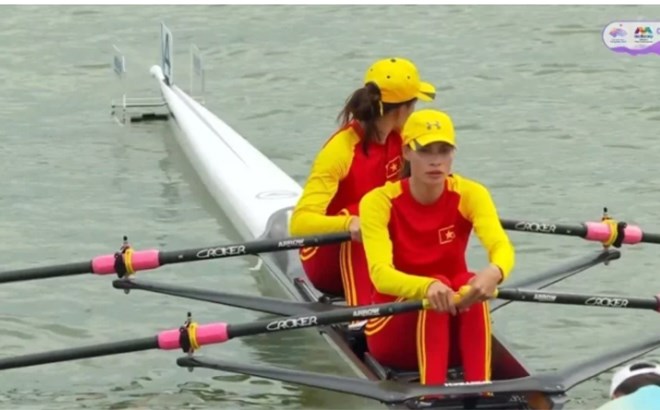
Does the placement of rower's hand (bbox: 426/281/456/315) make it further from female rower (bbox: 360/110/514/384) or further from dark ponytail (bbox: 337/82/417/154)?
dark ponytail (bbox: 337/82/417/154)

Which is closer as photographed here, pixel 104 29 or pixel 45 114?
pixel 45 114

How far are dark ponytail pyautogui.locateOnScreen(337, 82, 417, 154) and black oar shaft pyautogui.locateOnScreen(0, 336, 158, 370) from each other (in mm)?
1119

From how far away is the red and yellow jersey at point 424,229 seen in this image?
15.2 ft

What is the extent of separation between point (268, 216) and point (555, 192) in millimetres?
2064

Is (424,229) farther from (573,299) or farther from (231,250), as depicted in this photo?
(231,250)

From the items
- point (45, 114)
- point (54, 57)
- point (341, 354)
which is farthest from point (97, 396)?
point (54, 57)

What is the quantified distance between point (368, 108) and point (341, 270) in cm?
63

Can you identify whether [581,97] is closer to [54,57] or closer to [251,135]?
[251,135]

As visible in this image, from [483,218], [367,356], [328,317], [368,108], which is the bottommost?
[367,356]

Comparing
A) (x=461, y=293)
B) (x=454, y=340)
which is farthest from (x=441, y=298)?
(x=454, y=340)

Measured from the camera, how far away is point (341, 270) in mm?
5387

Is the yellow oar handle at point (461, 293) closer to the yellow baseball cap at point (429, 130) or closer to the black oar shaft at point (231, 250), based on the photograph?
the yellow baseball cap at point (429, 130)

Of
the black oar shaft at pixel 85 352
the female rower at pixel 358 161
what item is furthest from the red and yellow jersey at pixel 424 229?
the black oar shaft at pixel 85 352

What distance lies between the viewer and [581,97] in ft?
33.4
